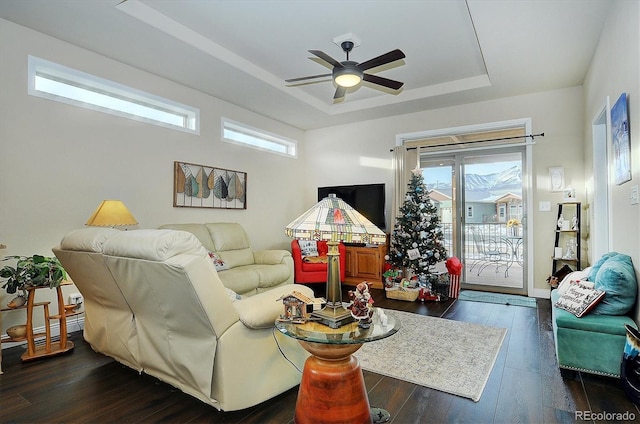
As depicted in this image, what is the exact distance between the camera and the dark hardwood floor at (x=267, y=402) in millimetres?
1976

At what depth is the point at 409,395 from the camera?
223 centimetres

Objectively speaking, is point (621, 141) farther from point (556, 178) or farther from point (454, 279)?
point (454, 279)

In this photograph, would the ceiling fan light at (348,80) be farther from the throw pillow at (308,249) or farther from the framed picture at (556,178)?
the framed picture at (556,178)

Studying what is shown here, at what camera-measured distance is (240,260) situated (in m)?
4.70

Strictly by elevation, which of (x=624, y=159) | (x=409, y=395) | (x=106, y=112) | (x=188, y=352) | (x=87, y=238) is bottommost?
(x=409, y=395)

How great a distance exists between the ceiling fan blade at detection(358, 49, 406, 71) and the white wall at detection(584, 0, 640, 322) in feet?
5.15

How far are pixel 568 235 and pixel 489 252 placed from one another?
1.13m

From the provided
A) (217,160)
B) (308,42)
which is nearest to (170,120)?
(217,160)

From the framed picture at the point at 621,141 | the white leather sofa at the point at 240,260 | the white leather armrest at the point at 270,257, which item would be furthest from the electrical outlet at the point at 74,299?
the framed picture at the point at 621,141

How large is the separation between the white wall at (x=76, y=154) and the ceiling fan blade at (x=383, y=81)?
2.61 metres

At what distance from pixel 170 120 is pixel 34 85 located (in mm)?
1464

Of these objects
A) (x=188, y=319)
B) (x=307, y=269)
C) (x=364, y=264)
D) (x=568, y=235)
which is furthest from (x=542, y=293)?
(x=188, y=319)

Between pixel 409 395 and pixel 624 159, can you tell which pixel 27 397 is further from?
pixel 624 159

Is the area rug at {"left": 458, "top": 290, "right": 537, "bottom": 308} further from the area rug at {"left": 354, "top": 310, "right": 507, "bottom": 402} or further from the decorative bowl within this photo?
the decorative bowl
